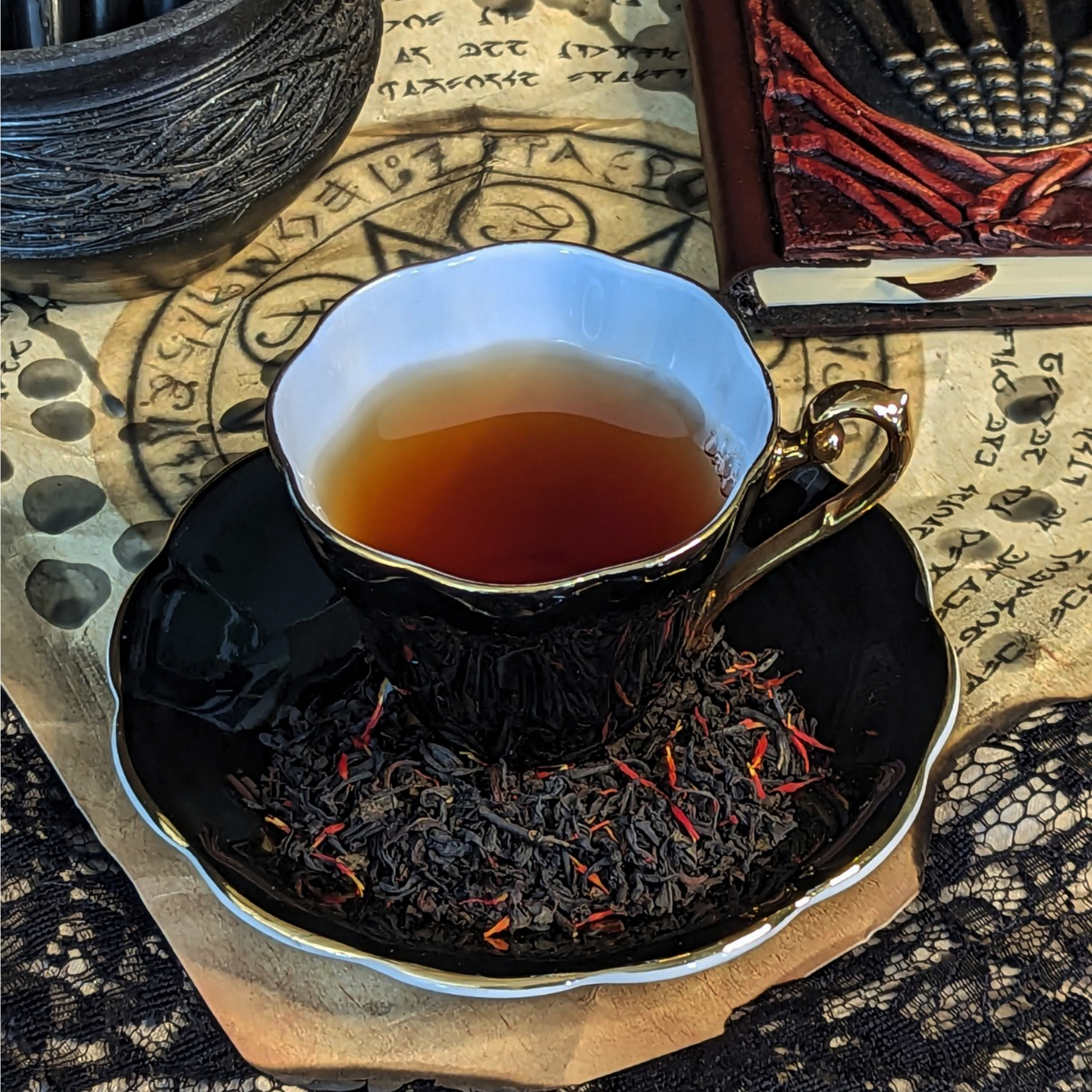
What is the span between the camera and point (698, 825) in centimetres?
64

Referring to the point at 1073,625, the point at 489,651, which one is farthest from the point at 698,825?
the point at 1073,625

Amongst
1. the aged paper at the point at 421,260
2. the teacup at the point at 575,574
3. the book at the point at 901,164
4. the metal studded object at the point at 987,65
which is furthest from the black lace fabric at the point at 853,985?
the metal studded object at the point at 987,65

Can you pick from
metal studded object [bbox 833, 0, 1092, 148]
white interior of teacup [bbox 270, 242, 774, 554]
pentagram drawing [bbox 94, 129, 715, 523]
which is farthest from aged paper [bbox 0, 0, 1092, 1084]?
white interior of teacup [bbox 270, 242, 774, 554]

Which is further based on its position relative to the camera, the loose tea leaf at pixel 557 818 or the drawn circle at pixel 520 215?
the drawn circle at pixel 520 215

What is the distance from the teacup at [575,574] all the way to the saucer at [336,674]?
0.23 ft

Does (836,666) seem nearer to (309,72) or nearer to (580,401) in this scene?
(580,401)

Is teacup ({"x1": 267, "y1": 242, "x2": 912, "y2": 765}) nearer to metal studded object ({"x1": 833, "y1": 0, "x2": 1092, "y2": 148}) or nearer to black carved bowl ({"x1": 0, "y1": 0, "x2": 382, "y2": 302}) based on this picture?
black carved bowl ({"x1": 0, "y1": 0, "x2": 382, "y2": 302})

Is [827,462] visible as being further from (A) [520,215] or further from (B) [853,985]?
(A) [520,215]

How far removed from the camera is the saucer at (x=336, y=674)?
577mm

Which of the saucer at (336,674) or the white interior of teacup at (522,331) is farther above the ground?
the white interior of teacup at (522,331)

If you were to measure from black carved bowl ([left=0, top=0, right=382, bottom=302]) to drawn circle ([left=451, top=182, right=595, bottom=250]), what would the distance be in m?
0.14

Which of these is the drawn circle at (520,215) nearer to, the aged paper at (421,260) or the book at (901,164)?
the aged paper at (421,260)

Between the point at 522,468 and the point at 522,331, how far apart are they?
8 cm

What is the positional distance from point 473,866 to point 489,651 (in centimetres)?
16
